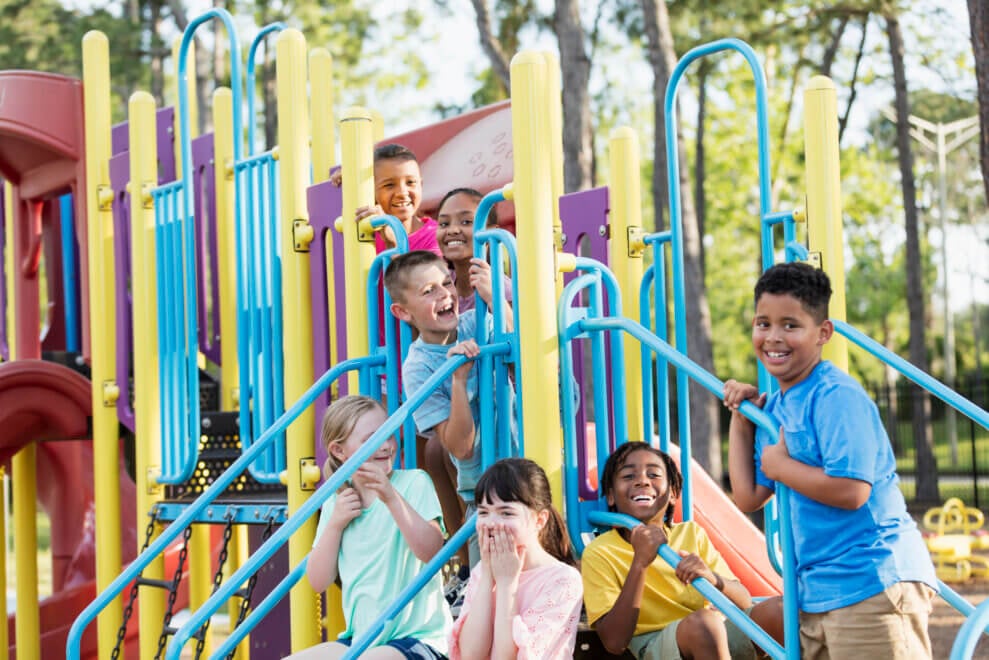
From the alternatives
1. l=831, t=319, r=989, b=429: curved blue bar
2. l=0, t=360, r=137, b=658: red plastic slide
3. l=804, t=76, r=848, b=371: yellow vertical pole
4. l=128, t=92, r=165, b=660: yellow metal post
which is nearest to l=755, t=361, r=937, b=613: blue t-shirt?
l=831, t=319, r=989, b=429: curved blue bar

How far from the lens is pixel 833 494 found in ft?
10.0

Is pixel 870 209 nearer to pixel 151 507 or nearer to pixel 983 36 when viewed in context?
pixel 983 36

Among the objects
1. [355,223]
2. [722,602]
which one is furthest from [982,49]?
[722,602]

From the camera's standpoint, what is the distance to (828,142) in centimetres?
477

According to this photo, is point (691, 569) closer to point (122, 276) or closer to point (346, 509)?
point (346, 509)

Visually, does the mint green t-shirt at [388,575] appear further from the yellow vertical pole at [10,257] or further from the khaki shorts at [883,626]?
the yellow vertical pole at [10,257]

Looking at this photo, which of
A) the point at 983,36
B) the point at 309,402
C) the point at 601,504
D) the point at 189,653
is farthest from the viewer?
the point at 189,653

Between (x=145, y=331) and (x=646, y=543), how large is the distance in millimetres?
3335

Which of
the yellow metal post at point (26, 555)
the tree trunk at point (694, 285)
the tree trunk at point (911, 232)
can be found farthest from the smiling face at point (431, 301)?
the tree trunk at point (911, 232)

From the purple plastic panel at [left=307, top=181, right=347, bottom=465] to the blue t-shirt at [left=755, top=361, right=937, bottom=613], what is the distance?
250 centimetres

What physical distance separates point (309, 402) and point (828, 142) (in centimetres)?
211

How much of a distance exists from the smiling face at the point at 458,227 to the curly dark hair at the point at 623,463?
3.95ft

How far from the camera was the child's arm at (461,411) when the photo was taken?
418cm

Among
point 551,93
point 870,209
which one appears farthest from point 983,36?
point 870,209
